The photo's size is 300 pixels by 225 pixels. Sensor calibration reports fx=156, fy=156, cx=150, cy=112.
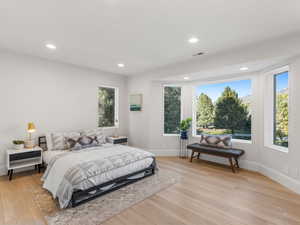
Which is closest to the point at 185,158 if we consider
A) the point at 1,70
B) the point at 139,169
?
the point at 139,169

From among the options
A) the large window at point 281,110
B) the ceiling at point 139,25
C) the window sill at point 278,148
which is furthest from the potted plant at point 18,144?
the large window at point 281,110

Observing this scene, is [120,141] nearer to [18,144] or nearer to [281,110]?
[18,144]

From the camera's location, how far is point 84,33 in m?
2.65

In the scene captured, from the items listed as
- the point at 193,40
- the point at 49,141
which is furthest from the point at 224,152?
the point at 49,141

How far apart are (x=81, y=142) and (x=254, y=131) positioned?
4271mm

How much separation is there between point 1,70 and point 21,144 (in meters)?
1.66

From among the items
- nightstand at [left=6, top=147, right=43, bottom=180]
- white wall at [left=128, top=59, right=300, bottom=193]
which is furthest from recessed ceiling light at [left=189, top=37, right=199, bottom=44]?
nightstand at [left=6, top=147, right=43, bottom=180]

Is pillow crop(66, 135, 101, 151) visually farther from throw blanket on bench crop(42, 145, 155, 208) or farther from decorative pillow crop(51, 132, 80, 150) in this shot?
throw blanket on bench crop(42, 145, 155, 208)

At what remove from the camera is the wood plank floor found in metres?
2.08

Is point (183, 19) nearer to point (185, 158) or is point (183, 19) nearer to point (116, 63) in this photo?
point (116, 63)

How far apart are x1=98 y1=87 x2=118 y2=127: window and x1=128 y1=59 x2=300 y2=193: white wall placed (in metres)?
0.60

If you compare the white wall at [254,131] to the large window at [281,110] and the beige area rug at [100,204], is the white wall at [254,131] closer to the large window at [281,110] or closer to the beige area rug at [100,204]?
the large window at [281,110]

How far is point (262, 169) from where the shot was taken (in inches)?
145

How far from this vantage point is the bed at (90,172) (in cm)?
238
